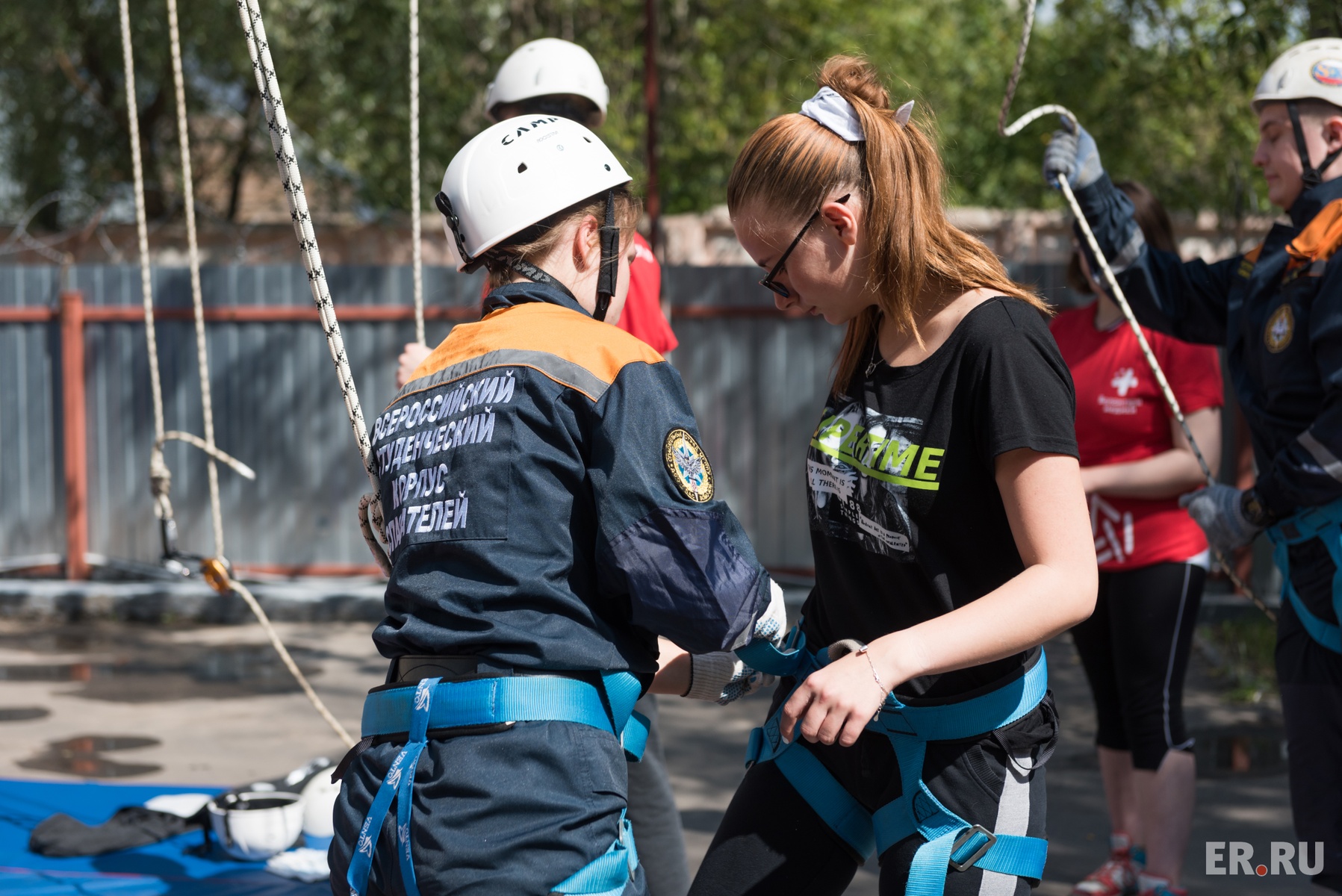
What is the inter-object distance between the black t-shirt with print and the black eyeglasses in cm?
21

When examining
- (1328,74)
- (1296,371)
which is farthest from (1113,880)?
(1328,74)

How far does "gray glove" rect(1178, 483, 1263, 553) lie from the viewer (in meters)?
3.17

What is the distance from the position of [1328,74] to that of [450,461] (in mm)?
2427

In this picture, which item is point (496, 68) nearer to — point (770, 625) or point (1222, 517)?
point (1222, 517)

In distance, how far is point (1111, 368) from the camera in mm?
3900

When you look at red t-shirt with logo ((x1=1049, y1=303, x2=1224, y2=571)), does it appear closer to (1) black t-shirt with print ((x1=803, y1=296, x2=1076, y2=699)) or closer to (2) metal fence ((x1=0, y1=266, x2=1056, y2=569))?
(1) black t-shirt with print ((x1=803, y1=296, x2=1076, y2=699))

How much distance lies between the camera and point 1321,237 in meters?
2.84

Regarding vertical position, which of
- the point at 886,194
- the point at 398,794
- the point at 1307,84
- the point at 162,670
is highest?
the point at 1307,84

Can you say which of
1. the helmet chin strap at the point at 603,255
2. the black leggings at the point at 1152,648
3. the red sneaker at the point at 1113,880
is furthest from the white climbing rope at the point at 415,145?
the red sneaker at the point at 1113,880

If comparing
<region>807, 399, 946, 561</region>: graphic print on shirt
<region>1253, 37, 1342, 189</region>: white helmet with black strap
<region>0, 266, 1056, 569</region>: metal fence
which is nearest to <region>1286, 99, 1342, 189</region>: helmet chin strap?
<region>1253, 37, 1342, 189</region>: white helmet with black strap

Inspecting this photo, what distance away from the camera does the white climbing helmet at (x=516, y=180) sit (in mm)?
1967

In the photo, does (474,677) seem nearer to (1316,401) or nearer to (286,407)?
(1316,401)

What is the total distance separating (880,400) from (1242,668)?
5639 millimetres

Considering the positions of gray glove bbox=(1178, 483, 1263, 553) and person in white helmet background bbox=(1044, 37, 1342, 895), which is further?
gray glove bbox=(1178, 483, 1263, 553)
